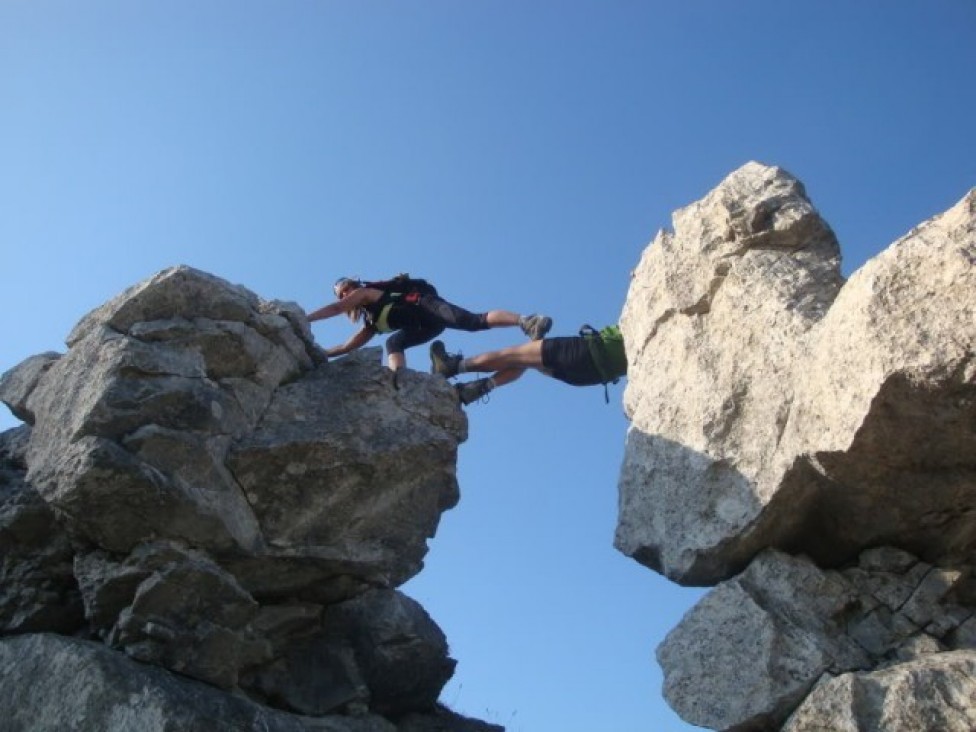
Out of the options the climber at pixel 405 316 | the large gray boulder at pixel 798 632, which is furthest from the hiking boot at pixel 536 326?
the large gray boulder at pixel 798 632

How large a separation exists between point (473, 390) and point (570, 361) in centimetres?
151

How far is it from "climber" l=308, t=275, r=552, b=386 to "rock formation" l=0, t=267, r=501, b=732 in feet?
6.90

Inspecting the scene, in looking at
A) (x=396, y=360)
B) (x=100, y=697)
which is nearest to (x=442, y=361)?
(x=396, y=360)

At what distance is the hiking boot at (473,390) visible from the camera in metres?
15.1

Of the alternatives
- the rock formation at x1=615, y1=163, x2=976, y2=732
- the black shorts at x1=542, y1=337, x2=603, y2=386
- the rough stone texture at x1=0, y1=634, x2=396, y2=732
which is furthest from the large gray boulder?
the black shorts at x1=542, y1=337, x2=603, y2=386

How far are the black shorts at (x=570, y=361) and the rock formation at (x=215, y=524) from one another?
245 cm

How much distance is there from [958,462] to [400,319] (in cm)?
852

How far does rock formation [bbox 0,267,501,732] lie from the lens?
34.5 ft

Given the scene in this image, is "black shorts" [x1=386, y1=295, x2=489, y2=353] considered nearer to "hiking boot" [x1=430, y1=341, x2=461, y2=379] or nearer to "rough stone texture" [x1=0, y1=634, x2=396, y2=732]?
"hiking boot" [x1=430, y1=341, x2=461, y2=379]

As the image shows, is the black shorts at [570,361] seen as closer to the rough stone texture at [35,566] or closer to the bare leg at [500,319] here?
the bare leg at [500,319]

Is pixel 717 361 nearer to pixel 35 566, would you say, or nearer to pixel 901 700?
pixel 901 700

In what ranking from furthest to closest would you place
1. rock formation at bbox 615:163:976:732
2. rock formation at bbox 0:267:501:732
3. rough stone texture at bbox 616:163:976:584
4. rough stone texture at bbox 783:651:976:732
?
1. rock formation at bbox 0:267:501:732
2. rough stone texture at bbox 616:163:976:584
3. rock formation at bbox 615:163:976:732
4. rough stone texture at bbox 783:651:976:732

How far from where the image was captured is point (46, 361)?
13195 mm

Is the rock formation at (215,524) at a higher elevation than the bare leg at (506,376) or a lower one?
lower
